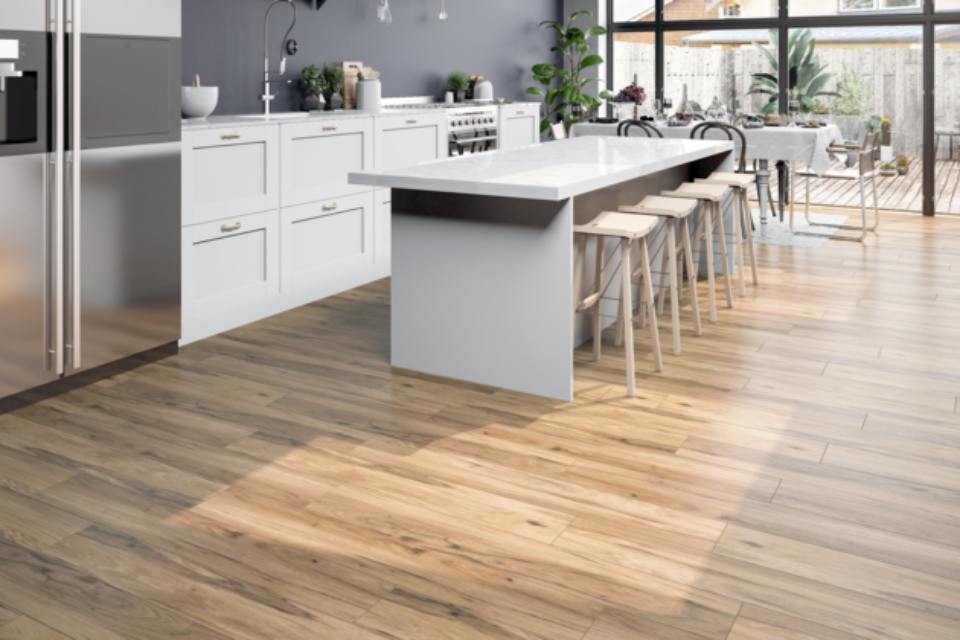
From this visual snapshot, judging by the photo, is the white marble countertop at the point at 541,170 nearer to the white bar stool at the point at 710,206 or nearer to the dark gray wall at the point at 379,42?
the white bar stool at the point at 710,206

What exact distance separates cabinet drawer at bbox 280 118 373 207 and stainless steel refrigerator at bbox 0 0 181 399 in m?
0.99

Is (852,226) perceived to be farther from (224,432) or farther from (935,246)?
(224,432)

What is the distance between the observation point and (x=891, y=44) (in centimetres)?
891

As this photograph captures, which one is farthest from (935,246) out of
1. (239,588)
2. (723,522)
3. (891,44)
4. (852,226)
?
(239,588)

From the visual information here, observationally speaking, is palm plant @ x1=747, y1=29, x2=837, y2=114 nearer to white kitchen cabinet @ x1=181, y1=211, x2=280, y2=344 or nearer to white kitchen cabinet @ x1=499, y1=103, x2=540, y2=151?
white kitchen cabinet @ x1=499, y1=103, x2=540, y2=151

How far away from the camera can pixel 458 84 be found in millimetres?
7902

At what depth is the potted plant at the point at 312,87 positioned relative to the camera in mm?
6293

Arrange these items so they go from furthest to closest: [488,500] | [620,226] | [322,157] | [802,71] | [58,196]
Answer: [802,71], [322,157], [620,226], [58,196], [488,500]

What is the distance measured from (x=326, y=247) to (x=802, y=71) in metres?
5.83

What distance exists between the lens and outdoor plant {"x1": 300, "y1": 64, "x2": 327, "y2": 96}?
6.29 m

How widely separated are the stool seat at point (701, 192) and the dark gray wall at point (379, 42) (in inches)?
106

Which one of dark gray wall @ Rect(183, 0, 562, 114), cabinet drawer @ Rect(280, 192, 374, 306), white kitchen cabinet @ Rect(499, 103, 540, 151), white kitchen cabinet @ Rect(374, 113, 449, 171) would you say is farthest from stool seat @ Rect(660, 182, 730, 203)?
dark gray wall @ Rect(183, 0, 562, 114)

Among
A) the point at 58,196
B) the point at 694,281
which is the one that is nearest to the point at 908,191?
the point at 694,281

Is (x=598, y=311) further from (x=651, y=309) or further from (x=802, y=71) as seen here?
(x=802, y=71)
